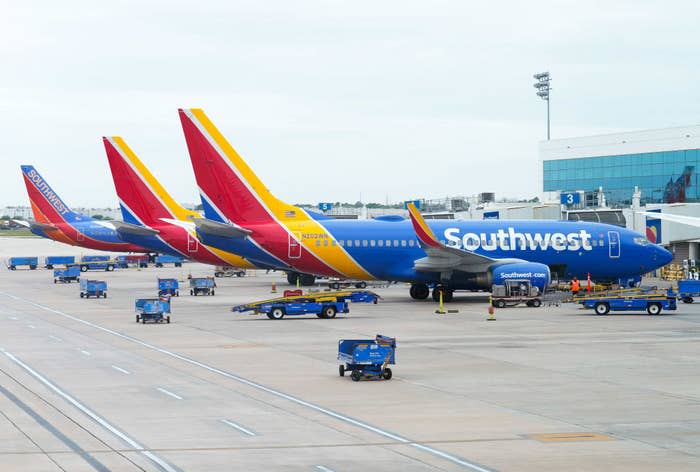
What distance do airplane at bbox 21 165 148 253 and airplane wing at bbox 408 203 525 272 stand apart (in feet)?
161

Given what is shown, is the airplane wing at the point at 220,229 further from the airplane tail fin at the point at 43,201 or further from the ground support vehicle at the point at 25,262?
the ground support vehicle at the point at 25,262

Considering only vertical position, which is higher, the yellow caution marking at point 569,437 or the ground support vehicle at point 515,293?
the ground support vehicle at point 515,293

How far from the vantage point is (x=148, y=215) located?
8100 cm

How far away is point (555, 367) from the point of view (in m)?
36.2

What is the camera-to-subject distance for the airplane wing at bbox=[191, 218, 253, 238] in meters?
63.1

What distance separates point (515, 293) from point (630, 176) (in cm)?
4917

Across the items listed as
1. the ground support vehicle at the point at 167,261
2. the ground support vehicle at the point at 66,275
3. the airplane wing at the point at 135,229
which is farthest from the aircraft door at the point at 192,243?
the ground support vehicle at the point at 167,261

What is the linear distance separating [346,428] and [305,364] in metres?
11.7

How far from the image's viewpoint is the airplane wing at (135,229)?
253 feet

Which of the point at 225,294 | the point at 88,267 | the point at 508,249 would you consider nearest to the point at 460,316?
the point at 508,249

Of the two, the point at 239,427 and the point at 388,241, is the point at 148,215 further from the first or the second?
the point at 239,427

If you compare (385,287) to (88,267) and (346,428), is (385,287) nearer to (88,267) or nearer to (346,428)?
(88,267)

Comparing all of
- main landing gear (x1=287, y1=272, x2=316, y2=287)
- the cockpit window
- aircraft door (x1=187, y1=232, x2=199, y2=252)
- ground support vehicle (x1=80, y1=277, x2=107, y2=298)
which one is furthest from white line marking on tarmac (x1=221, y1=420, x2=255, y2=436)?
main landing gear (x1=287, y1=272, x2=316, y2=287)

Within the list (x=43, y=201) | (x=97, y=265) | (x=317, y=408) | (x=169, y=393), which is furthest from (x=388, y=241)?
(x=97, y=265)
